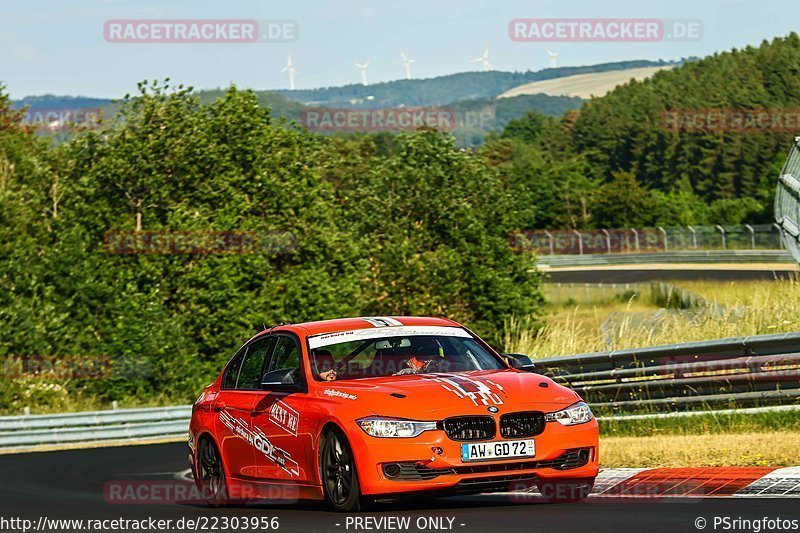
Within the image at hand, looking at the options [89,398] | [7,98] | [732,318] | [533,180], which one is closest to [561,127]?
[533,180]

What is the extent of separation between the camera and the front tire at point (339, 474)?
857 cm

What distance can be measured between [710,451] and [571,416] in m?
2.86

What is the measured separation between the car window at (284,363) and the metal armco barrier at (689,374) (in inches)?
210

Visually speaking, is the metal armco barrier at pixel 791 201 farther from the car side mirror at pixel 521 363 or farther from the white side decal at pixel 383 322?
the white side decal at pixel 383 322

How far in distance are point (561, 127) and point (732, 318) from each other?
169909mm

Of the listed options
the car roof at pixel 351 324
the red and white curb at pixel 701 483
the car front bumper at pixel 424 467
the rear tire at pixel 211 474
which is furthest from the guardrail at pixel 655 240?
the car front bumper at pixel 424 467

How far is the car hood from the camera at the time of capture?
8531mm

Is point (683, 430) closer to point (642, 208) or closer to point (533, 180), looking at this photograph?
point (642, 208)

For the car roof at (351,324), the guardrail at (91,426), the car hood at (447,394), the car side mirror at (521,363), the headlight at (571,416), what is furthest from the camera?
the guardrail at (91,426)


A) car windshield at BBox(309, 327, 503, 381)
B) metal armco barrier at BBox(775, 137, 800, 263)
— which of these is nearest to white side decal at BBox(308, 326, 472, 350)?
car windshield at BBox(309, 327, 503, 381)

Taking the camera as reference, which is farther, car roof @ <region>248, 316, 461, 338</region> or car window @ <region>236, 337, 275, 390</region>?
car window @ <region>236, 337, 275, 390</region>

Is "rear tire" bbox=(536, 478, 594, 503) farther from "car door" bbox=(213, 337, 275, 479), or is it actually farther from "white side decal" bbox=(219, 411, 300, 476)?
"car door" bbox=(213, 337, 275, 479)

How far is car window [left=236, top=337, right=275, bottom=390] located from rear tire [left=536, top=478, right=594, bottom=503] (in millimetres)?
2631

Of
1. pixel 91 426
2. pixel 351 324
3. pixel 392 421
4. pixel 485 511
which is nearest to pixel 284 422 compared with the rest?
pixel 351 324
